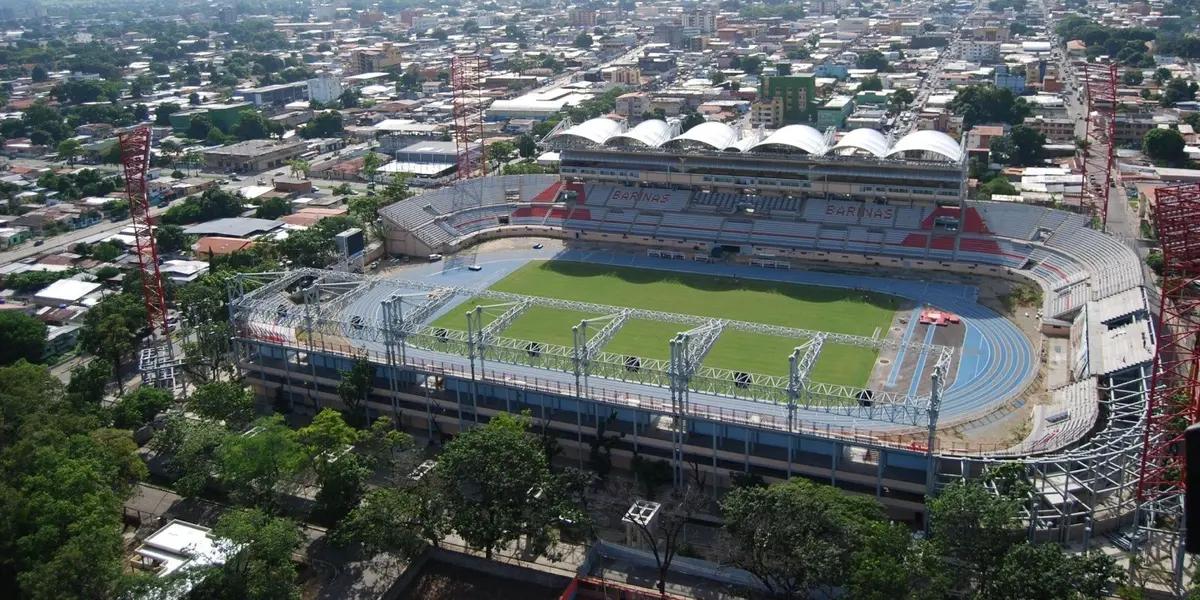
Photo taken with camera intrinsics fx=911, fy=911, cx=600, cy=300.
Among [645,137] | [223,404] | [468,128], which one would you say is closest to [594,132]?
[645,137]

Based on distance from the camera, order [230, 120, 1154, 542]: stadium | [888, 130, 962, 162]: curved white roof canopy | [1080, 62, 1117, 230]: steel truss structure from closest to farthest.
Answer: [230, 120, 1154, 542]: stadium, [888, 130, 962, 162]: curved white roof canopy, [1080, 62, 1117, 230]: steel truss structure

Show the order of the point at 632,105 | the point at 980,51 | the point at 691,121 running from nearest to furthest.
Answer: the point at 691,121
the point at 632,105
the point at 980,51

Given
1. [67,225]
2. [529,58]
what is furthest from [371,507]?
[529,58]

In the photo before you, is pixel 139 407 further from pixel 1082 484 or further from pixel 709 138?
pixel 709 138

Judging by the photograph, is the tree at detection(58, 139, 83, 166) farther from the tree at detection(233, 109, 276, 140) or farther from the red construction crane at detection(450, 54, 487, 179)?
the red construction crane at detection(450, 54, 487, 179)

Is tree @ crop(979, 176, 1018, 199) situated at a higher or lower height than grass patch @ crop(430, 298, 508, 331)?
higher

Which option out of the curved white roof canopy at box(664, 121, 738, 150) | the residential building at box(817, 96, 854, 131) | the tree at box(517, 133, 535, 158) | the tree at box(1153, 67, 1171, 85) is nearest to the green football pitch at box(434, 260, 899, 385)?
the curved white roof canopy at box(664, 121, 738, 150)

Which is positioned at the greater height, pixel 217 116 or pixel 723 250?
pixel 217 116

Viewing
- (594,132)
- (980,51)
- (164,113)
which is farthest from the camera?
(980,51)
